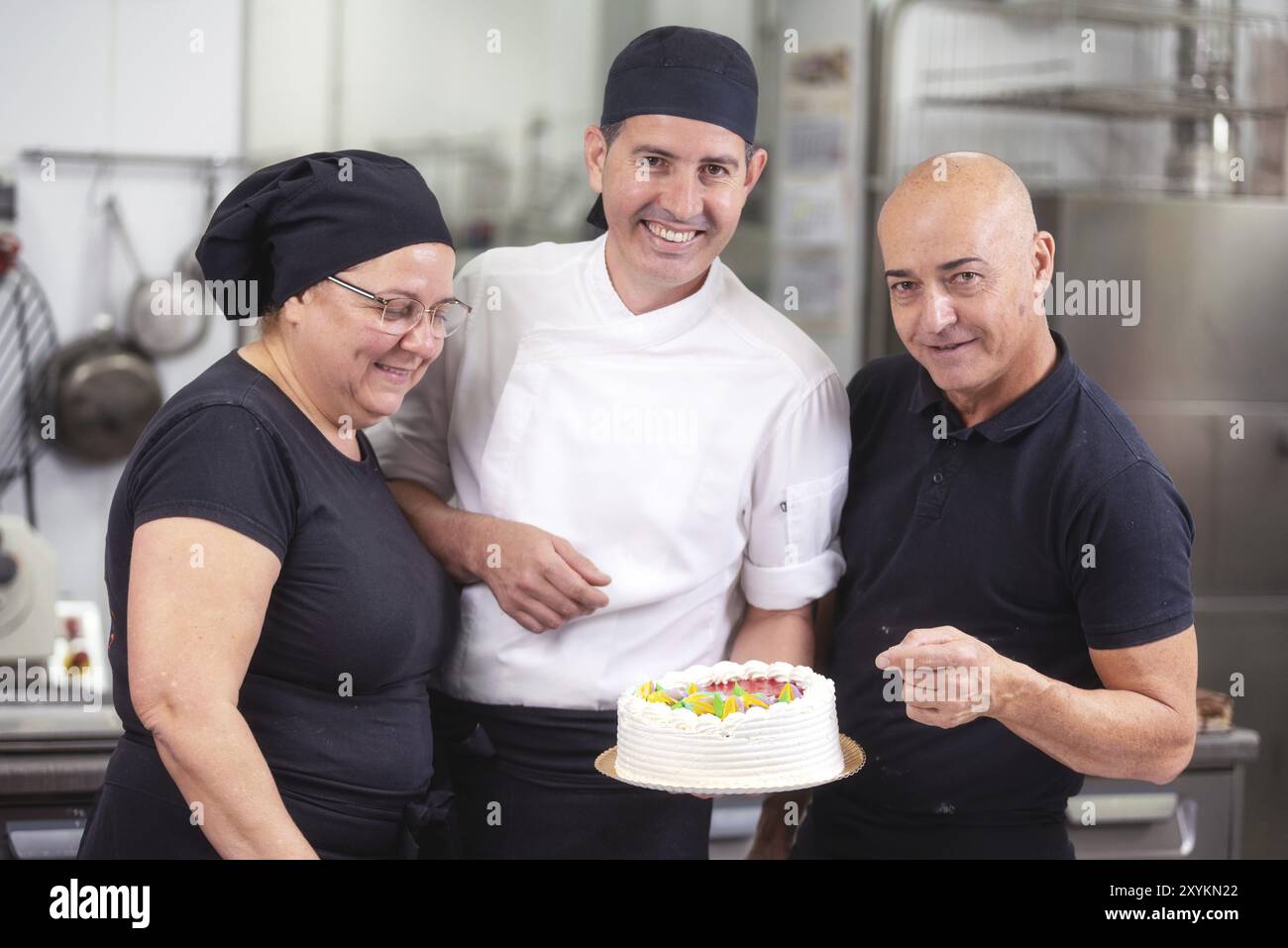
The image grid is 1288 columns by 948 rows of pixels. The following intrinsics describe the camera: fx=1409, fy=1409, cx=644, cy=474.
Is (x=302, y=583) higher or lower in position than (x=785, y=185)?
lower

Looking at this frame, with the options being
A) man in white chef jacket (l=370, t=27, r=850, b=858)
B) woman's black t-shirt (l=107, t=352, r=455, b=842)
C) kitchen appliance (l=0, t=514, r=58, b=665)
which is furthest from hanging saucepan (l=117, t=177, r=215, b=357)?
woman's black t-shirt (l=107, t=352, r=455, b=842)

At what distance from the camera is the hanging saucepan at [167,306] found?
10.8 feet

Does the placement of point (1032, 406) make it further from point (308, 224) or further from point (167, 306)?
point (167, 306)

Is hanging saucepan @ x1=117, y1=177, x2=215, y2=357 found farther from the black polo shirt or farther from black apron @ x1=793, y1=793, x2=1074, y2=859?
black apron @ x1=793, y1=793, x2=1074, y2=859

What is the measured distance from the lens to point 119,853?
1469 millimetres

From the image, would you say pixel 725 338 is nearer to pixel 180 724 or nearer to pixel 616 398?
pixel 616 398

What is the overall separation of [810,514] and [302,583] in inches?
26.5

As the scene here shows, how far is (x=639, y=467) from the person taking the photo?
1.80 metres

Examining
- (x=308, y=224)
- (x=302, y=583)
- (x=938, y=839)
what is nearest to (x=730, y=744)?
(x=938, y=839)

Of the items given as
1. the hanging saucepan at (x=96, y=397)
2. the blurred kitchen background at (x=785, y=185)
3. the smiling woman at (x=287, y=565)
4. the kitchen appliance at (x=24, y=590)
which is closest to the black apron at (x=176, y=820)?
the smiling woman at (x=287, y=565)

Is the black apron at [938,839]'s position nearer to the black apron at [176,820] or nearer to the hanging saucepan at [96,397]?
the black apron at [176,820]

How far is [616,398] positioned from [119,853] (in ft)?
2.58

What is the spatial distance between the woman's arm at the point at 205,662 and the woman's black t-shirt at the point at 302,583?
19mm
